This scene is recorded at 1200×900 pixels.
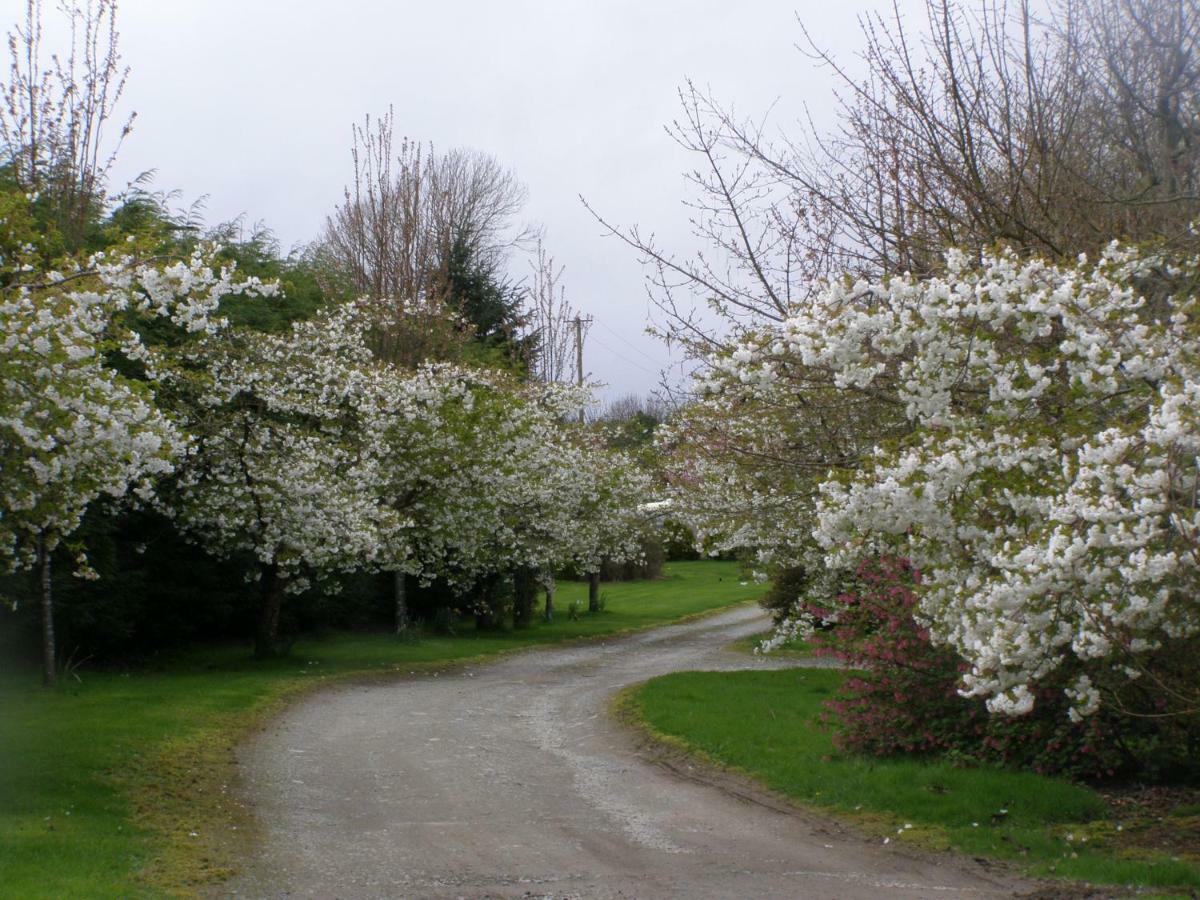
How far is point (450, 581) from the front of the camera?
953 inches

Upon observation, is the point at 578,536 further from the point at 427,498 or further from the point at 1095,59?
the point at 1095,59

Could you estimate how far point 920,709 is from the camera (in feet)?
36.0

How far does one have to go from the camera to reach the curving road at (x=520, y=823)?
25.4 ft

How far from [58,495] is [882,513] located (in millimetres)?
6598

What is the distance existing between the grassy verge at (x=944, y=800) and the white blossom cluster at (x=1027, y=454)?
1081 millimetres

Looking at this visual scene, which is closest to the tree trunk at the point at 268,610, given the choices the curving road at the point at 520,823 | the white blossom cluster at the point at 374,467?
the white blossom cluster at the point at 374,467

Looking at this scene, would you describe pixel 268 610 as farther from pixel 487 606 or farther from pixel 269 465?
pixel 487 606

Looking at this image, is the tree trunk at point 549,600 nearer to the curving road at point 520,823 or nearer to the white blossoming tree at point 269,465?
the white blossoming tree at point 269,465

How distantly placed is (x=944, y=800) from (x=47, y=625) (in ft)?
38.2

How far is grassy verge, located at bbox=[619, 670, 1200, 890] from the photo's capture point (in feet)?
26.1

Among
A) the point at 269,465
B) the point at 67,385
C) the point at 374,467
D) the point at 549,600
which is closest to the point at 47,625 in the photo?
the point at 269,465

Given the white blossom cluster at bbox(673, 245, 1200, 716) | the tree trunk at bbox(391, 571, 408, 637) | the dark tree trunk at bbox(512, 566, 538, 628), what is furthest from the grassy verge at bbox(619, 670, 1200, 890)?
the dark tree trunk at bbox(512, 566, 538, 628)

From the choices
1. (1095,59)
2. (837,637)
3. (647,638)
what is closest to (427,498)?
(647,638)

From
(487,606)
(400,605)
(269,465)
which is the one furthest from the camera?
(487,606)
